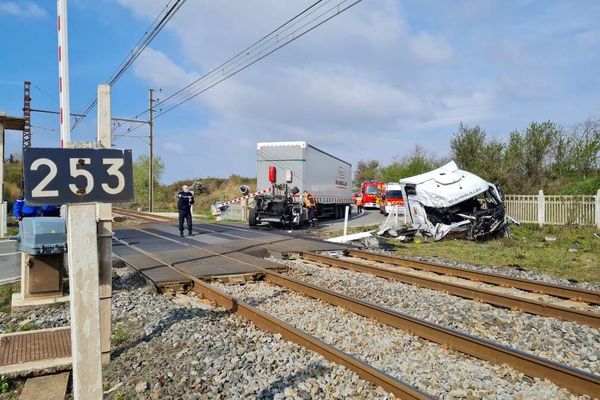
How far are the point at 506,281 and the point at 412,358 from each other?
470cm

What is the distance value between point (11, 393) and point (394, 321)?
425cm

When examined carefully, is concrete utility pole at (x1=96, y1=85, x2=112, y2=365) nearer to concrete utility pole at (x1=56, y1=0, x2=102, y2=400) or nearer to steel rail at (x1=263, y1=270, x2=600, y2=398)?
concrete utility pole at (x1=56, y1=0, x2=102, y2=400)

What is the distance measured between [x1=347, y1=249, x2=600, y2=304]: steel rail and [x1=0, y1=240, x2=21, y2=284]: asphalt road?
26.6ft

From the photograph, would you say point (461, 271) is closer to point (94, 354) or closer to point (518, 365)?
point (518, 365)

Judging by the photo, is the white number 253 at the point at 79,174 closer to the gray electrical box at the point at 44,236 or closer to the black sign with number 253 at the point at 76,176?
the black sign with number 253 at the point at 76,176

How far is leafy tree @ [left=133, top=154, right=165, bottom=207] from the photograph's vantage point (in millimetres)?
58750

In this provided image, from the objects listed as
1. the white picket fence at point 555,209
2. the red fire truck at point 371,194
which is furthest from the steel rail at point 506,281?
the red fire truck at point 371,194

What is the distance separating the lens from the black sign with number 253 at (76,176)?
2727 mm

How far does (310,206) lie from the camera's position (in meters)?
22.1

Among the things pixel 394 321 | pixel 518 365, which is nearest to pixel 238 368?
pixel 394 321

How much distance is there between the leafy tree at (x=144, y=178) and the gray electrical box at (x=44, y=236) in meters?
51.9

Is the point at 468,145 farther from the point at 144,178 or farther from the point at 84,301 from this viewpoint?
the point at 144,178

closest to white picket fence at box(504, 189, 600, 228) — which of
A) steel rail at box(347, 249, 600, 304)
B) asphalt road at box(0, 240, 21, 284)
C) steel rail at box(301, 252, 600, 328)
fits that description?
steel rail at box(347, 249, 600, 304)

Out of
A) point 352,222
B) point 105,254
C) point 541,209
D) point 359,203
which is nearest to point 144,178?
point 359,203
